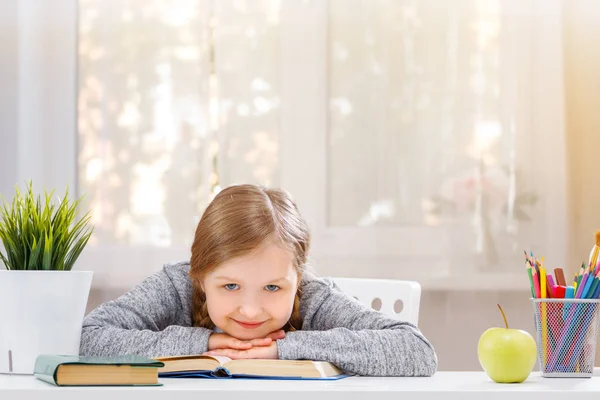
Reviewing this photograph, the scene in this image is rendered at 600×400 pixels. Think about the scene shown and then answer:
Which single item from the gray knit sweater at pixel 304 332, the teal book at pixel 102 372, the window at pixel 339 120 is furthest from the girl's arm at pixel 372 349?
the window at pixel 339 120

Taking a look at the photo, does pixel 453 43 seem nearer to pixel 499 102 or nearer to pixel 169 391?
pixel 499 102

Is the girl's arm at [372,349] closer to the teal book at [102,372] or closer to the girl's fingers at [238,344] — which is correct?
the girl's fingers at [238,344]

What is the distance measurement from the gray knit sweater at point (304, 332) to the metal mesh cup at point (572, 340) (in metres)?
0.16

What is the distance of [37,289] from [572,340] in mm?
714

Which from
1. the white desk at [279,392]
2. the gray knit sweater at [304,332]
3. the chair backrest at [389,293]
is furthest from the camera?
the chair backrest at [389,293]

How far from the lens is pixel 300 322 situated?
1.50 m

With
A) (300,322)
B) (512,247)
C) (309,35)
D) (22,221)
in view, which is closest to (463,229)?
(512,247)

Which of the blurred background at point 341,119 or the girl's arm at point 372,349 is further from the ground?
the blurred background at point 341,119

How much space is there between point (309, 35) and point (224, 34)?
0.25m

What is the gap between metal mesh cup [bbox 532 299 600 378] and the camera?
3.71ft

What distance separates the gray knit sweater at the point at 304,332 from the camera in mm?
1166

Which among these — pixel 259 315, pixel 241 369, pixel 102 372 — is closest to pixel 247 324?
pixel 259 315

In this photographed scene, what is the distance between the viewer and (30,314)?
1105 mm

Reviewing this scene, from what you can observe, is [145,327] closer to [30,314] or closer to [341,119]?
[30,314]
